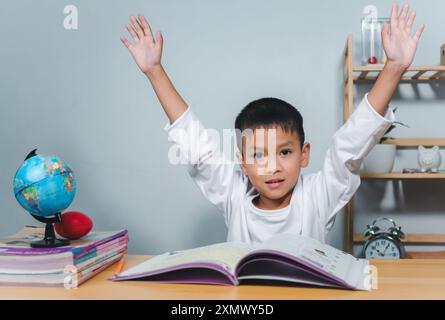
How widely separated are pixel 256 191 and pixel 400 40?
0.49 metres

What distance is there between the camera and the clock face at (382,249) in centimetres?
164

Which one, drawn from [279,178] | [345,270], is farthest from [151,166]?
[345,270]

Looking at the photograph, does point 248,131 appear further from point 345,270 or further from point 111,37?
point 111,37

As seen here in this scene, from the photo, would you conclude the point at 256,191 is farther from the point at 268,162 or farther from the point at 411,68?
the point at 411,68

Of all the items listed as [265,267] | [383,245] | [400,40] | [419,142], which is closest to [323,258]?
[265,267]

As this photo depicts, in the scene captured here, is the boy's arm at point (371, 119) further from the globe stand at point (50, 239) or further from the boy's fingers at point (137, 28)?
the globe stand at point (50, 239)

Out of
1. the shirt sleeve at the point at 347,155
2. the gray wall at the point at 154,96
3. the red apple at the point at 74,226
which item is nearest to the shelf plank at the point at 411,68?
the gray wall at the point at 154,96

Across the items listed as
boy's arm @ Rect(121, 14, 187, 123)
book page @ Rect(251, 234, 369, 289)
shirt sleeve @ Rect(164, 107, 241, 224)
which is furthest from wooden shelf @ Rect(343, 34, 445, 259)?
book page @ Rect(251, 234, 369, 289)

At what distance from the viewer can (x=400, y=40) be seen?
97cm

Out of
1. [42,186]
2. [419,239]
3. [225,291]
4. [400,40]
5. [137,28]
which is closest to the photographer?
[225,291]

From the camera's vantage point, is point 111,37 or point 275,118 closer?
point 275,118

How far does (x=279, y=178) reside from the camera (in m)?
1.14

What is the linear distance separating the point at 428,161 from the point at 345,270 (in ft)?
3.63

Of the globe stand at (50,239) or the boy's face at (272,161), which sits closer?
the globe stand at (50,239)
